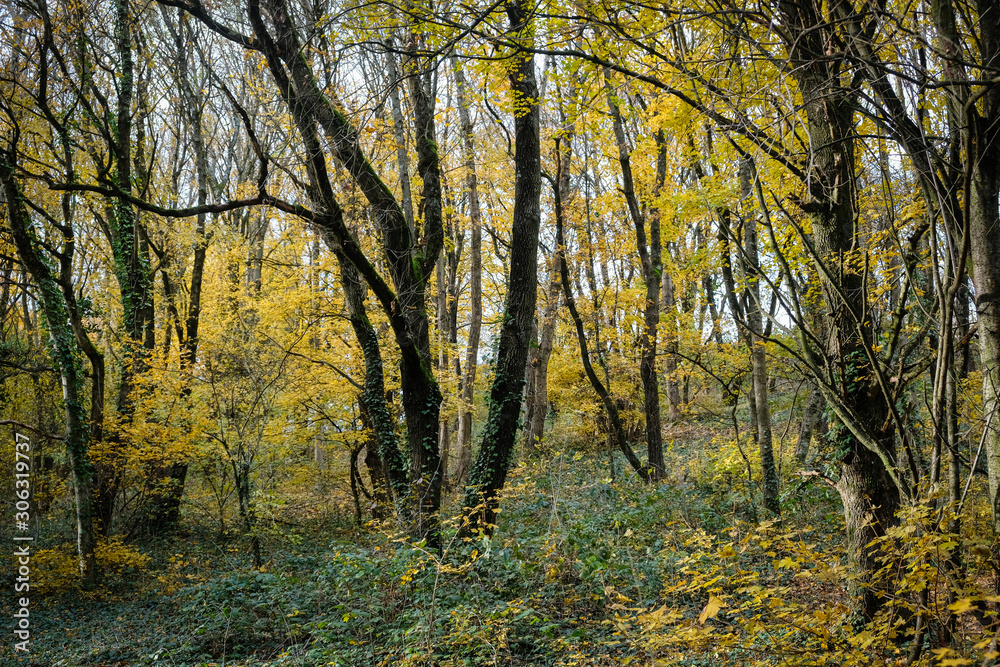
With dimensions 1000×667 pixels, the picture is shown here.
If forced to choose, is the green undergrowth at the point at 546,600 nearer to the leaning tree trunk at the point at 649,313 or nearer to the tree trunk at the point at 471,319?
the leaning tree trunk at the point at 649,313

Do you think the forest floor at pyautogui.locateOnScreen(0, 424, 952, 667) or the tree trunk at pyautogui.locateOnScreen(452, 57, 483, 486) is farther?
the tree trunk at pyautogui.locateOnScreen(452, 57, 483, 486)

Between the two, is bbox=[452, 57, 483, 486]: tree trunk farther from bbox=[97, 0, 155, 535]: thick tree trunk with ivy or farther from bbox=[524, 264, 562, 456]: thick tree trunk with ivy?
→ bbox=[97, 0, 155, 535]: thick tree trunk with ivy

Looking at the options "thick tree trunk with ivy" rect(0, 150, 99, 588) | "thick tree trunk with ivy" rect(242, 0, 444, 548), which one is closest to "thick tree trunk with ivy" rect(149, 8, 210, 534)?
"thick tree trunk with ivy" rect(0, 150, 99, 588)

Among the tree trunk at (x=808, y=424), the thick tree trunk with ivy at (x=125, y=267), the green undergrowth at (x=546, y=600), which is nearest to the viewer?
the green undergrowth at (x=546, y=600)

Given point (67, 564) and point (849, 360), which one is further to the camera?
point (67, 564)

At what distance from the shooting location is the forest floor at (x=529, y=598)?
336 cm

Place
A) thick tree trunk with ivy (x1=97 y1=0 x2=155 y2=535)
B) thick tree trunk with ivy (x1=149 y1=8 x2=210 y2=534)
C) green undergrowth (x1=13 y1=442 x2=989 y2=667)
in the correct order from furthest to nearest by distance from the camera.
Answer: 1. thick tree trunk with ivy (x1=149 y1=8 x2=210 y2=534)
2. thick tree trunk with ivy (x1=97 y1=0 x2=155 y2=535)
3. green undergrowth (x1=13 y1=442 x2=989 y2=667)

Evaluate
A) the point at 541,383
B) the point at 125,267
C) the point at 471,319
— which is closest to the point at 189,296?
the point at 125,267

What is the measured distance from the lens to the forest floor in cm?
336

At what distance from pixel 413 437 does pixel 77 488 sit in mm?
5595

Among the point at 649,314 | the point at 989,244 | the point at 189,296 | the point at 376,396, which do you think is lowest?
the point at 376,396

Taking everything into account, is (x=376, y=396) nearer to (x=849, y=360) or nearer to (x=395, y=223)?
(x=395, y=223)

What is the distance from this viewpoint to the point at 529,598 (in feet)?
16.6

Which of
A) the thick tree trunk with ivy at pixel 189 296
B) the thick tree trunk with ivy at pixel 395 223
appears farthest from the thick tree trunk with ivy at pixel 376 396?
the thick tree trunk with ivy at pixel 189 296
